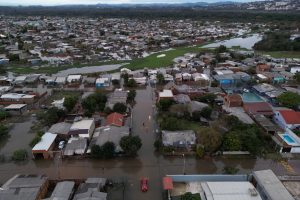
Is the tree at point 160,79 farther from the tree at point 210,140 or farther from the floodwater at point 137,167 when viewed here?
the tree at point 210,140

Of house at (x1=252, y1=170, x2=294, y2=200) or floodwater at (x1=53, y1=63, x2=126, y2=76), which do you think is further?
floodwater at (x1=53, y1=63, x2=126, y2=76)

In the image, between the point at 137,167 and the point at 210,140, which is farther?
the point at 210,140

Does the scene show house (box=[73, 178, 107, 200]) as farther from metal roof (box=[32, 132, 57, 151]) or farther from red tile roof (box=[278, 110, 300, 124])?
red tile roof (box=[278, 110, 300, 124])

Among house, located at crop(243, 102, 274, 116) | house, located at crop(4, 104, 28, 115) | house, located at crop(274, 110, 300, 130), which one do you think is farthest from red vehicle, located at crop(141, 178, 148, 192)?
house, located at crop(4, 104, 28, 115)

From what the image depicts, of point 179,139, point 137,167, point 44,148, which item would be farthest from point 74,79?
point 137,167

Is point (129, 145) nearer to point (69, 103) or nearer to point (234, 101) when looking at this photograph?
point (69, 103)

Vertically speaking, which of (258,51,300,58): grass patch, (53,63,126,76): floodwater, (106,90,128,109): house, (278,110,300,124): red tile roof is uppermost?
(278,110,300,124): red tile roof
